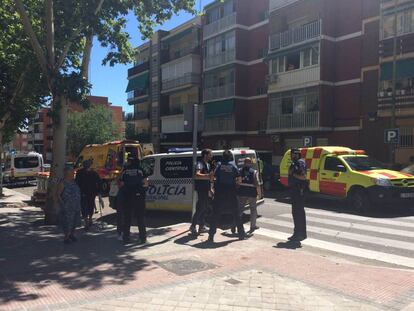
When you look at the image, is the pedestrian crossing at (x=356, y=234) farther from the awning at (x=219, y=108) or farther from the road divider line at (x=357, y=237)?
the awning at (x=219, y=108)

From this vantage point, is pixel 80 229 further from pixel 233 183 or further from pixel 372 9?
pixel 372 9

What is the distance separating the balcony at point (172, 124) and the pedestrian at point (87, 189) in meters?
31.1

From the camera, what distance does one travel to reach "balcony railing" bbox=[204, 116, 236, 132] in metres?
35.3

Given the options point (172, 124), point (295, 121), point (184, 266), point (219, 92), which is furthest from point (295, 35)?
point (184, 266)

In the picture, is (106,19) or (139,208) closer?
(139,208)

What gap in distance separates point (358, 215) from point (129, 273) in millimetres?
8274

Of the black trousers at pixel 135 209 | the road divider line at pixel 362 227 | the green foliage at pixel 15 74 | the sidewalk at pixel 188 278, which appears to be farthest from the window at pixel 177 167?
the green foliage at pixel 15 74

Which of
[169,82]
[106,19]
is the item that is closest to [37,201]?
[106,19]

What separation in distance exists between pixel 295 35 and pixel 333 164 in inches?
631

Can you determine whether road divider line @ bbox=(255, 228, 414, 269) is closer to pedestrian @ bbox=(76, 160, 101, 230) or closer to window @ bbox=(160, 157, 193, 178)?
window @ bbox=(160, 157, 193, 178)

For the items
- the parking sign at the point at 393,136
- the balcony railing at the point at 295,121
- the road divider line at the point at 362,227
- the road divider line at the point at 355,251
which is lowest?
the road divider line at the point at 355,251

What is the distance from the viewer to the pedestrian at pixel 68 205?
857cm

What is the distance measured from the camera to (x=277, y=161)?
103 ft

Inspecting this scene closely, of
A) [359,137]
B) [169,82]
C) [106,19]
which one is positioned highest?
[169,82]
